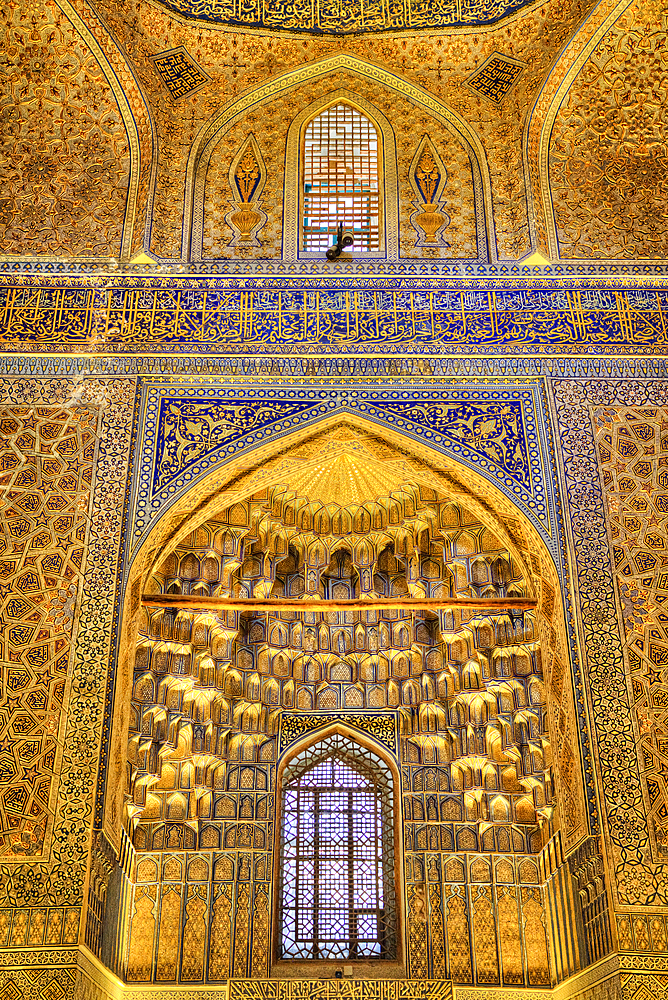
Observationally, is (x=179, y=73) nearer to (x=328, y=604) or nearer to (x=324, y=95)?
(x=324, y=95)

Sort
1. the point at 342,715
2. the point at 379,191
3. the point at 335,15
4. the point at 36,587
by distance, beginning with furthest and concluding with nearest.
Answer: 1. the point at 342,715
2. the point at 335,15
3. the point at 379,191
4. the point at 36,587

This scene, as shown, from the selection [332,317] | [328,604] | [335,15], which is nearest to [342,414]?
[332,317]

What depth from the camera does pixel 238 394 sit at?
26.8ft

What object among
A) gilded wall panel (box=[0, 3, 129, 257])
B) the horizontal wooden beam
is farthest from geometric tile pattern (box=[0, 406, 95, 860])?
gilded wall panel (box=[0, 3, 129, 257])

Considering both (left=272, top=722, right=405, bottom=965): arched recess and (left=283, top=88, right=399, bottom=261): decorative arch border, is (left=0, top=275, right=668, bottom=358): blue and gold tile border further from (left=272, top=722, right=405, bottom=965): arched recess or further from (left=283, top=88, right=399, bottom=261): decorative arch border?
(left=272, top=722, right=405, bottom=965): arched recess

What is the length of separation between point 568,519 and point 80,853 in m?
3.95

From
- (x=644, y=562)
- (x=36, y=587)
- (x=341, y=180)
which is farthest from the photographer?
(x=341, y=180)

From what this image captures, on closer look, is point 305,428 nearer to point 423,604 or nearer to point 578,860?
point 423,604

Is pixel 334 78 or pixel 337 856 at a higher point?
pixel 334 78

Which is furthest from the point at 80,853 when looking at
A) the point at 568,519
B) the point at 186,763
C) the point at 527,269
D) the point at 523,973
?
the point at 527,269

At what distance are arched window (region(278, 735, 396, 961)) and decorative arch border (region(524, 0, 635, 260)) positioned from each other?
5.06m

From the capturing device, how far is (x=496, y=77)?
957cm

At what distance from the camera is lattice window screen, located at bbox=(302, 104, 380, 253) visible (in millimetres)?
9273

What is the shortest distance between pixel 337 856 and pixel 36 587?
4.16m
